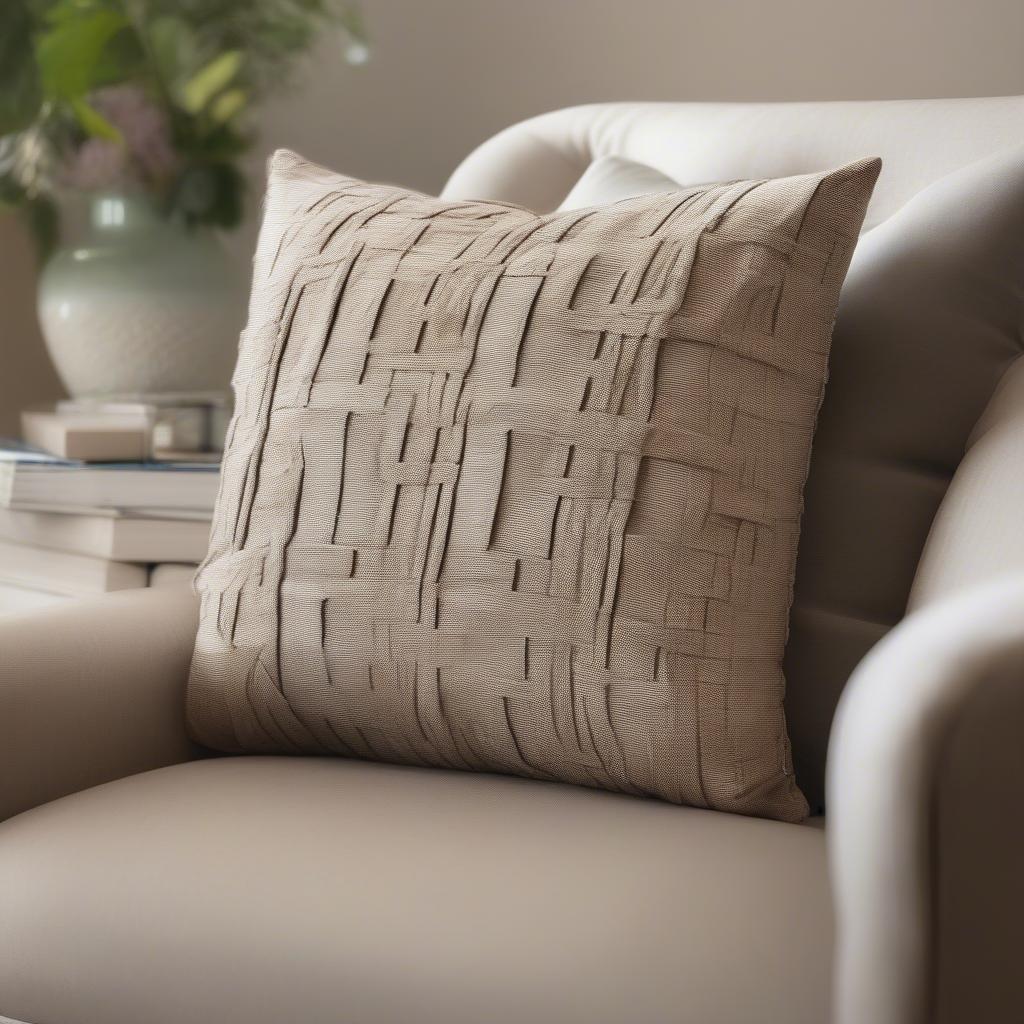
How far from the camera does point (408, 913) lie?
0.63m

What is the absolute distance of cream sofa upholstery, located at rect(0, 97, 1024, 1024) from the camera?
0.48m

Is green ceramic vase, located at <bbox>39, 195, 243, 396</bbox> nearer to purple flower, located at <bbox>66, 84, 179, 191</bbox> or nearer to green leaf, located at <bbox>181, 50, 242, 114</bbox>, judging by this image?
purple flower, located at <bbox>66, 84, 179, 191</bbox>

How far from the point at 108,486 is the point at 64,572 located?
0.11m

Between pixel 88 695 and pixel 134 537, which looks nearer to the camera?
pixel 88 695

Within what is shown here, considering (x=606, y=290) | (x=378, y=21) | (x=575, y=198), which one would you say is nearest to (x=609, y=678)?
(x=606, y=290)

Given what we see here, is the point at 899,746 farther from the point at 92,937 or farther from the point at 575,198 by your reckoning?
the point at 575,198

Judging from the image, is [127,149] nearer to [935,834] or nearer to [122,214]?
[122,214]

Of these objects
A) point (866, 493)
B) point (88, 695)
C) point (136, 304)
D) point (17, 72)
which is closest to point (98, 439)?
point (136, 304)

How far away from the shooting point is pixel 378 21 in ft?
6.29

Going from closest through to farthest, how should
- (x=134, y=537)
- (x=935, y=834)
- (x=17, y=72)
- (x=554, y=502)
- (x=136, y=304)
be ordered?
(x=935, y=834) → (x=554, y=502) → (x=134, y=537) → (x=136, y=304) → (x=17, y=72)

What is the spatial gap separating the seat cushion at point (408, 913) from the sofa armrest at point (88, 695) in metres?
0.06

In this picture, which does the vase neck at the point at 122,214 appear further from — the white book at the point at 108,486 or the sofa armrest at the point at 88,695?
the sofa armrest at the point at 88,695

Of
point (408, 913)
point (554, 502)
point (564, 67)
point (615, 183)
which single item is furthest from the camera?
point (564, 67)

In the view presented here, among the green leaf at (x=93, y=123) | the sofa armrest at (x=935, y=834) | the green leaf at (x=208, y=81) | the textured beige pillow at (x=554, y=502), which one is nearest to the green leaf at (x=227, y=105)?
the green leaf at (x=208, y=81)
